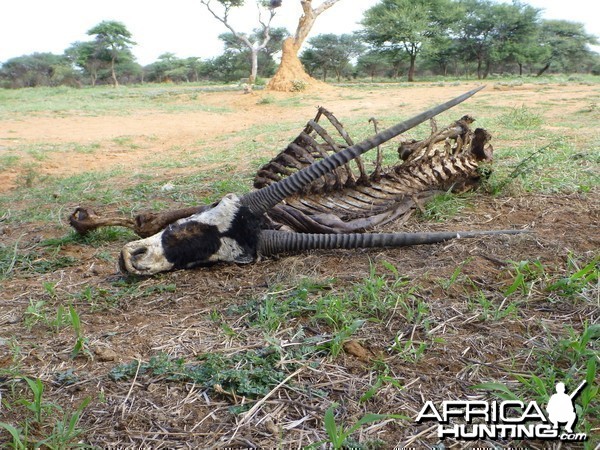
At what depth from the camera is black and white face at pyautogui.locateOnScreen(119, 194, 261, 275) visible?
2.61 meters

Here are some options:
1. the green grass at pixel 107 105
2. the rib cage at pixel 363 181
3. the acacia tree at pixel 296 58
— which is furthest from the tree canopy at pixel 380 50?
the rib cage at pixel 363 181

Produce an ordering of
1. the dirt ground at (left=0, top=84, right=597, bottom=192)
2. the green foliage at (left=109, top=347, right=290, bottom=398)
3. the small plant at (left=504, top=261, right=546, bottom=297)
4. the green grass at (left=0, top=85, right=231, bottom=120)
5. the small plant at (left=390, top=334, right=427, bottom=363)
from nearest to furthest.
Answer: the green foliage at (left=109, top=347, right=290, bottom=398) < the small plant at (left=390, top=334, right=427, bottom=363) < the small plant at (left=504, top=261, right=546, bottom=297) < the dirt ground at (left=0, top=84, right=597, bottom=192) < the green grass at (left=0, top=85, right=231, bottom=120)

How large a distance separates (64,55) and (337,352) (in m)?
42.6

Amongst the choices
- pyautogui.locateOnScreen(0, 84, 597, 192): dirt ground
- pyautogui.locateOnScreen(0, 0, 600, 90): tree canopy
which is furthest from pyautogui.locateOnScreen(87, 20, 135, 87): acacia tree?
pyautogui.locateOnScreen(0, 84, 597, 192): dirt ground

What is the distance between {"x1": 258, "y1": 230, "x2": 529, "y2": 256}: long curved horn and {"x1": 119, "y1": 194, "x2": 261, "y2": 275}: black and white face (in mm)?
90

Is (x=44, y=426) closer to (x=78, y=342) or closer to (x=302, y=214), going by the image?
(x=78, y=342)

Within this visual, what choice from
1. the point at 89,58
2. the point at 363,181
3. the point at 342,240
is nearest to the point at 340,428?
the point at 342,240

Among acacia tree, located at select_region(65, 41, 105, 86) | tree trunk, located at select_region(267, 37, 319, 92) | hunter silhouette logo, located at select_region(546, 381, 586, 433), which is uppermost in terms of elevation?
acacia tree, located at select_region(65, 41, 105, 86)

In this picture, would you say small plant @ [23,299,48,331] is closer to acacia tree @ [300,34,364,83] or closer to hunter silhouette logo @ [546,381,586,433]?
hunter silhouette logo @ [546,381,586,433]

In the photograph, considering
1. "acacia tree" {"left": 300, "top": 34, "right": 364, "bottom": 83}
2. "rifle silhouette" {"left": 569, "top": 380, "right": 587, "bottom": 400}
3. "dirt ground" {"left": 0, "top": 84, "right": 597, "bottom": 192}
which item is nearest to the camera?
"rifle silhouette" {"left": 569, "top": 380, "right": 587, "bottom": 400}

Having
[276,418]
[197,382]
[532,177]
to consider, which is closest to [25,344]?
[197,382]

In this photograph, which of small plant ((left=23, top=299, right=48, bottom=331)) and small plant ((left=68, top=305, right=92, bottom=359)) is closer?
small plant ((left=68, top=305, right=92, bottom=359))

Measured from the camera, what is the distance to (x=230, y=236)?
2820 millimetres

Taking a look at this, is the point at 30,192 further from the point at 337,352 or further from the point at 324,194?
the point at 337,352
